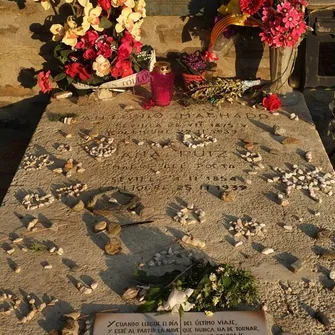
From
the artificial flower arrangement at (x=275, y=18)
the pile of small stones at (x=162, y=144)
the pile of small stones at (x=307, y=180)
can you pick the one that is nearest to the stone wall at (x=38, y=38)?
the artificial flower arrangement at (x=275, y=18)

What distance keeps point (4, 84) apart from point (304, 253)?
3.43 metres

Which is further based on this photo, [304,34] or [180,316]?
[304,34]

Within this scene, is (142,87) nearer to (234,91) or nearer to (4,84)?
(234,91)

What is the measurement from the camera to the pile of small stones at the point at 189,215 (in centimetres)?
328

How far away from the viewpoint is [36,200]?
11.4 feet

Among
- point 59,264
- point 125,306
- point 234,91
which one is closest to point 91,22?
point 234,91

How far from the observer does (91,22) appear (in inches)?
173

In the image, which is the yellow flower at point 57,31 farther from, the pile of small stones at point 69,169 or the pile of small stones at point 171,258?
the pile of small stones at point 171,258

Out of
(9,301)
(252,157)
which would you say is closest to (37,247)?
(9,301)

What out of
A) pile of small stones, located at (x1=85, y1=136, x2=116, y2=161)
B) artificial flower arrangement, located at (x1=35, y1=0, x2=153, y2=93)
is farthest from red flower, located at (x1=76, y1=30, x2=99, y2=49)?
pile of small stones, located at (x1=85, y1=136, x2=116, y2=161)

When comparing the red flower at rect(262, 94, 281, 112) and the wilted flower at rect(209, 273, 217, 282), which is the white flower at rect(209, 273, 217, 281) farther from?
the red flower at rect(262, 94, 281, 112)

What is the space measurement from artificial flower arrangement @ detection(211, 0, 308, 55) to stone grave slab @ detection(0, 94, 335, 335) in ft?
2.02

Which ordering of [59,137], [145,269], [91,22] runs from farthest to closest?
[91,22], [59,137], [145,269]

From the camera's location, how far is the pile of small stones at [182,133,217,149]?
397 centimetres
